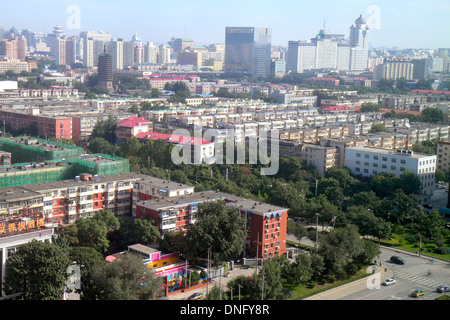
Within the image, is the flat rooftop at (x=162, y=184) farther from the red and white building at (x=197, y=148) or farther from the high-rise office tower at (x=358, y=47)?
the high-rise office tower at (x=358, y=47)

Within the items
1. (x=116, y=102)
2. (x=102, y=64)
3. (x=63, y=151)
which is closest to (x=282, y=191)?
(x=63, y=151)

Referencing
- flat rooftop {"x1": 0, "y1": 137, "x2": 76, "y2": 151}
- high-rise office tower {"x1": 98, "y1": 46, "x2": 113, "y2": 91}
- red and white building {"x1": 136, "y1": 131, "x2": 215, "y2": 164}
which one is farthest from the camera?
high-rise office tower {"x1": 98, "y1": 46, "x2": 113, "y2": 91}

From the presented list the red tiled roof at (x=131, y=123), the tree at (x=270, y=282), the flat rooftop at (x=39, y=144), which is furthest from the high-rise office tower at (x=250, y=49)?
the tree at (x=270, y=282)

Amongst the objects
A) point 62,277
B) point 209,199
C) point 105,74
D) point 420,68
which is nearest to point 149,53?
point 105,74

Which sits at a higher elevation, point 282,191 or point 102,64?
point 102,64

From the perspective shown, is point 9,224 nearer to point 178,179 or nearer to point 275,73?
point 178,179

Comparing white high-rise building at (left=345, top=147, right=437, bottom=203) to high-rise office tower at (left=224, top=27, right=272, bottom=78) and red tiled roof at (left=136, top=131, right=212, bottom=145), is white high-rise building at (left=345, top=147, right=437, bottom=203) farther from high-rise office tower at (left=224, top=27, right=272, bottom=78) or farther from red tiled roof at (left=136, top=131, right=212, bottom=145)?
high-rise office tower at (left=224, top=27, right=272, bottom=78)

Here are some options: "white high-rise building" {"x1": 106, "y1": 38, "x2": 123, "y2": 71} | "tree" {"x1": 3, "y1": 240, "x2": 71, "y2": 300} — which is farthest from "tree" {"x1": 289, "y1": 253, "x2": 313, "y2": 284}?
"white high-rise building" {"x1": 106, "y1": 38, "x2": 123, "y2": 71}
